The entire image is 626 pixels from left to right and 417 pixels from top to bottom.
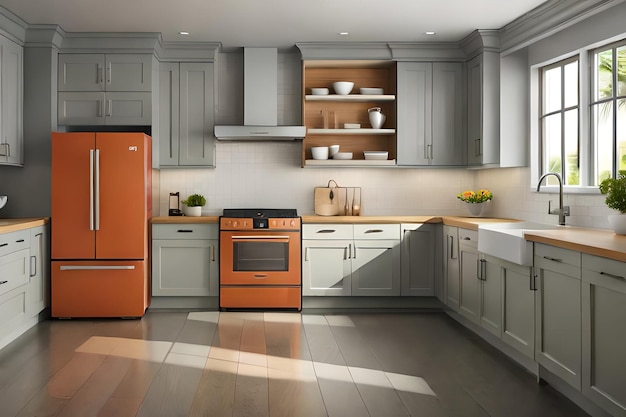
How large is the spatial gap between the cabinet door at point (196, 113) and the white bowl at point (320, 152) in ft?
3.38

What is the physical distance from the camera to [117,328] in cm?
493

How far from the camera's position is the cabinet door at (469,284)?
4.55 m

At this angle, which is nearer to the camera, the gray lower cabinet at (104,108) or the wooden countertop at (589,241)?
the wooden countertop at (589,241)

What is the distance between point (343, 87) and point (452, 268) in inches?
82.8

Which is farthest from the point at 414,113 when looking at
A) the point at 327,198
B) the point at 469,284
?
the point at 469,284

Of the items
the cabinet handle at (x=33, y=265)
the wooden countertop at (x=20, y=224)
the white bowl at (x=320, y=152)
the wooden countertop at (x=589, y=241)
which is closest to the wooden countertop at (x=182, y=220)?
the wooden countertop at (x=20, y=224)

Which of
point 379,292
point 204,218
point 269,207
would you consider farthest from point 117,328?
point 379,292

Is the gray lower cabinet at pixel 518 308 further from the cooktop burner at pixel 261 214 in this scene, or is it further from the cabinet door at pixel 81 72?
the cabinet door at pixel 81 72

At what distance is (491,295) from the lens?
4.25 m

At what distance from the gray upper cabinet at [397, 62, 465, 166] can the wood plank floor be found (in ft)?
5.49

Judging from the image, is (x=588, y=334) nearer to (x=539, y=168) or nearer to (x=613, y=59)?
(x=613, y=59)

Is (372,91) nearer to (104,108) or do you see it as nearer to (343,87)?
(343,87)

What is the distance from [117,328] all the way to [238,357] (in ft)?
4.71

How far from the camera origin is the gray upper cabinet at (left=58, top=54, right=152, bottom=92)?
5547mm
